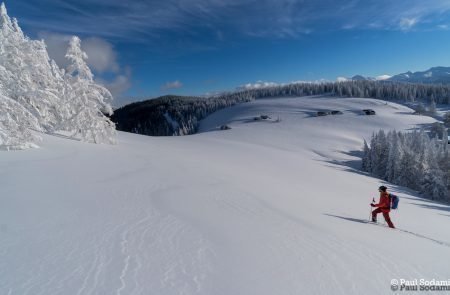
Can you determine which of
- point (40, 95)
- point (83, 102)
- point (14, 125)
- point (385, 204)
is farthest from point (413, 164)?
Answer: point (14, 125)

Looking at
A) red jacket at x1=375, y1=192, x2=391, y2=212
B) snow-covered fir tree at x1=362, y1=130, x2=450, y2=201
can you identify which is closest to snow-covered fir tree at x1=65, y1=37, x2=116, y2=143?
red jacket at x1=375, y1=192, x2=391, y2=212

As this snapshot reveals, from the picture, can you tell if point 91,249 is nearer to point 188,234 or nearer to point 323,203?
point 188,234

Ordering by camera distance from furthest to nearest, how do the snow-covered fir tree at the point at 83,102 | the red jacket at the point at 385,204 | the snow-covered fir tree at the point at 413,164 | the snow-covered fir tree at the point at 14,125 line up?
the snow-covered fir tree at the point at 413,164 → the snow-covered fir tree at the point at 83,102 → the snow-covered fir tree at the point at 14,125 → the red jacket at the point at 385,204

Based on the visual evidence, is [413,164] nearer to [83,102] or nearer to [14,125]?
[83,102]

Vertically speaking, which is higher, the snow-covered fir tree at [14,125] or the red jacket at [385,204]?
the snow-covered fir tree at [14,125]

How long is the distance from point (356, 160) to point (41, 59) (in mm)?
70161

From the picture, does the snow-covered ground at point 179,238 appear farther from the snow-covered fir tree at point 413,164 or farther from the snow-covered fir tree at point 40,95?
the snow-covered fir tree at point 413,164

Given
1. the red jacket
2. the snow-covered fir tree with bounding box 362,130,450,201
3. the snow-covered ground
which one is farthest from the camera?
the snow-covered fir tree with bounding box 362,130,450,201

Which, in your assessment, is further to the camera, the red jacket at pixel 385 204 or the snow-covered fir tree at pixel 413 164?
the snow-covered fir tree at pixel 413 164
